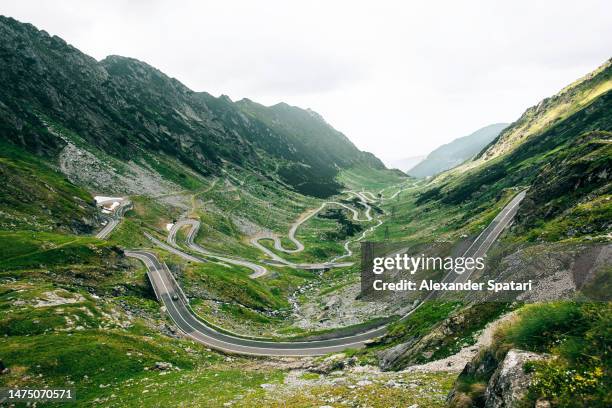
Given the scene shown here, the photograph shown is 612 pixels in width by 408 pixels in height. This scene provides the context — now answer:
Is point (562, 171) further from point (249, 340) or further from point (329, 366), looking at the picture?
point (249, 340)

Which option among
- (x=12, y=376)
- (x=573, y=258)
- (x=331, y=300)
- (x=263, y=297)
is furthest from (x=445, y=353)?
(x=263, y=297)

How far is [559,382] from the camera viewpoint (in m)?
10.0

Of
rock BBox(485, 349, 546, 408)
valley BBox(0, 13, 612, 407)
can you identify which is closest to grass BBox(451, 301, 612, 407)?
valley BBox(0, 13, 612, 407)

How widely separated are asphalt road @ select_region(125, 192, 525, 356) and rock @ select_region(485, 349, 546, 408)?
3627cm

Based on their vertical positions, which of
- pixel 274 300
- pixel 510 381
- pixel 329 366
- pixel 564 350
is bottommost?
pixel 274 300

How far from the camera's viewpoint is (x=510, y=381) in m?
11.2

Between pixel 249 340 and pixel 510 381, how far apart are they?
47.4 meters

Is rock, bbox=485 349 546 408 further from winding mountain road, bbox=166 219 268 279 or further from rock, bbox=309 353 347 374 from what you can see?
winding mountain road, bbox=166 219 268 279

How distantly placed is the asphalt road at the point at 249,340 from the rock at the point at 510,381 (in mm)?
36266

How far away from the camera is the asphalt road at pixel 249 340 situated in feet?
159

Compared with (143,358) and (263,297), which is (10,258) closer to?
(143,358)

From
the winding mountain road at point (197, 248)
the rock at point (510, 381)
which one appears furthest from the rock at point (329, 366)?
the winding mountain road at point (197, 248)

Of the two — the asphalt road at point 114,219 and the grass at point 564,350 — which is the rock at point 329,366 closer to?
the grass at point 564,350

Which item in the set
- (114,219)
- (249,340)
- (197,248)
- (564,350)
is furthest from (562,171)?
(114,219)
